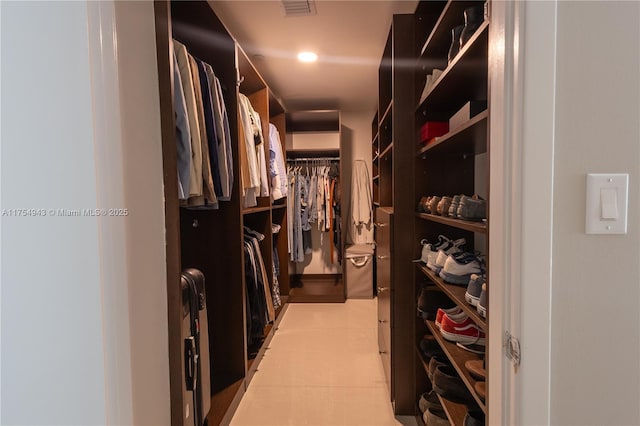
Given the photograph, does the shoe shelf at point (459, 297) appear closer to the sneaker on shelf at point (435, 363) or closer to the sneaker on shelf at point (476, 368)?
the sneaker on shelf at point (476, 368)

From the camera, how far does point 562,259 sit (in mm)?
509

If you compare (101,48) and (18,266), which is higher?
(101,48)

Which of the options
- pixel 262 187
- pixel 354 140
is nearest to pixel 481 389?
pixel 262 187

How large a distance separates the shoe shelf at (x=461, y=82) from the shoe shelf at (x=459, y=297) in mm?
736

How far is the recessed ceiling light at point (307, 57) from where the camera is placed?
6.66ft

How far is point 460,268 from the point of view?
105 centimetres

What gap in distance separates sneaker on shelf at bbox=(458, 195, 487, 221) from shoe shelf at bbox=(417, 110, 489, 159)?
0.22 metres

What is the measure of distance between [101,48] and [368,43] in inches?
67.8

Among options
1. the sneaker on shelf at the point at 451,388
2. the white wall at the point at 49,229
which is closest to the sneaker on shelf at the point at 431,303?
the sneaker on shelf at the point at 451,388

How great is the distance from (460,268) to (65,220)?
113cm

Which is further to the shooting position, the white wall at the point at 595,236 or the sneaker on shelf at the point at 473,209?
the sneaker on shelf at the point at 473,209

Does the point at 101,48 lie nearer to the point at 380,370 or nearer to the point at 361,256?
the point at 380,370

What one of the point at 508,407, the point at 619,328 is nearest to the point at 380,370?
the point at 508,407

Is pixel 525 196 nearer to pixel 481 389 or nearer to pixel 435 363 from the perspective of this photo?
pixel 481 389
